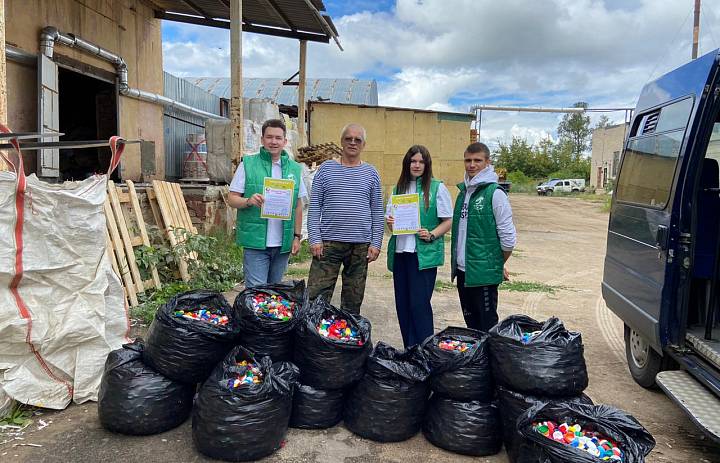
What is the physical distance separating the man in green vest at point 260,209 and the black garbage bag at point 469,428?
173 cm

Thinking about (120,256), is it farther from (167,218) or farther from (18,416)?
(18,416)

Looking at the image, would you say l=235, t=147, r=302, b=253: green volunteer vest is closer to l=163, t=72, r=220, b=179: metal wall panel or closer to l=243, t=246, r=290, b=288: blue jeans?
l=243, t=246, r=290, b=288: blue jeans

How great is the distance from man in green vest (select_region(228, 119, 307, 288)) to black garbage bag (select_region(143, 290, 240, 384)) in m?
0.92

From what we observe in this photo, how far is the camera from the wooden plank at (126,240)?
5.54 meters

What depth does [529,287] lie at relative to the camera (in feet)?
24.9

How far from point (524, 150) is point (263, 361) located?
5543 centimetres

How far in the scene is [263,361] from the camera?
2930mm

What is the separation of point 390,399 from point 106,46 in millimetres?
8326

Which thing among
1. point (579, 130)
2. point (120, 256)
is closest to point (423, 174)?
point (120, 256)

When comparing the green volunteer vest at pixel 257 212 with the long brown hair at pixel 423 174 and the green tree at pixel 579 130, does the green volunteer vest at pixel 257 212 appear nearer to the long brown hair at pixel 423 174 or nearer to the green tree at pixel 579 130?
the long brown hair at pixel 423 174

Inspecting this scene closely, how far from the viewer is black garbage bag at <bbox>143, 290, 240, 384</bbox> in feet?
9.62

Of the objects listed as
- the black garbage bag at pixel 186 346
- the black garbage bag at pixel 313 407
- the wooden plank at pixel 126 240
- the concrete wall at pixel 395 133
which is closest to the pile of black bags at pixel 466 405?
the black garbage bag at pixel 313 407

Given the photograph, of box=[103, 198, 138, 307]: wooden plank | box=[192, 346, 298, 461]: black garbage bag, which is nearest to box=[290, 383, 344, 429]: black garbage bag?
box=[192, 346, 298, 461]: black garbage bag

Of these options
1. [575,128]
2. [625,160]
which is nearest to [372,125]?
[625,160]
